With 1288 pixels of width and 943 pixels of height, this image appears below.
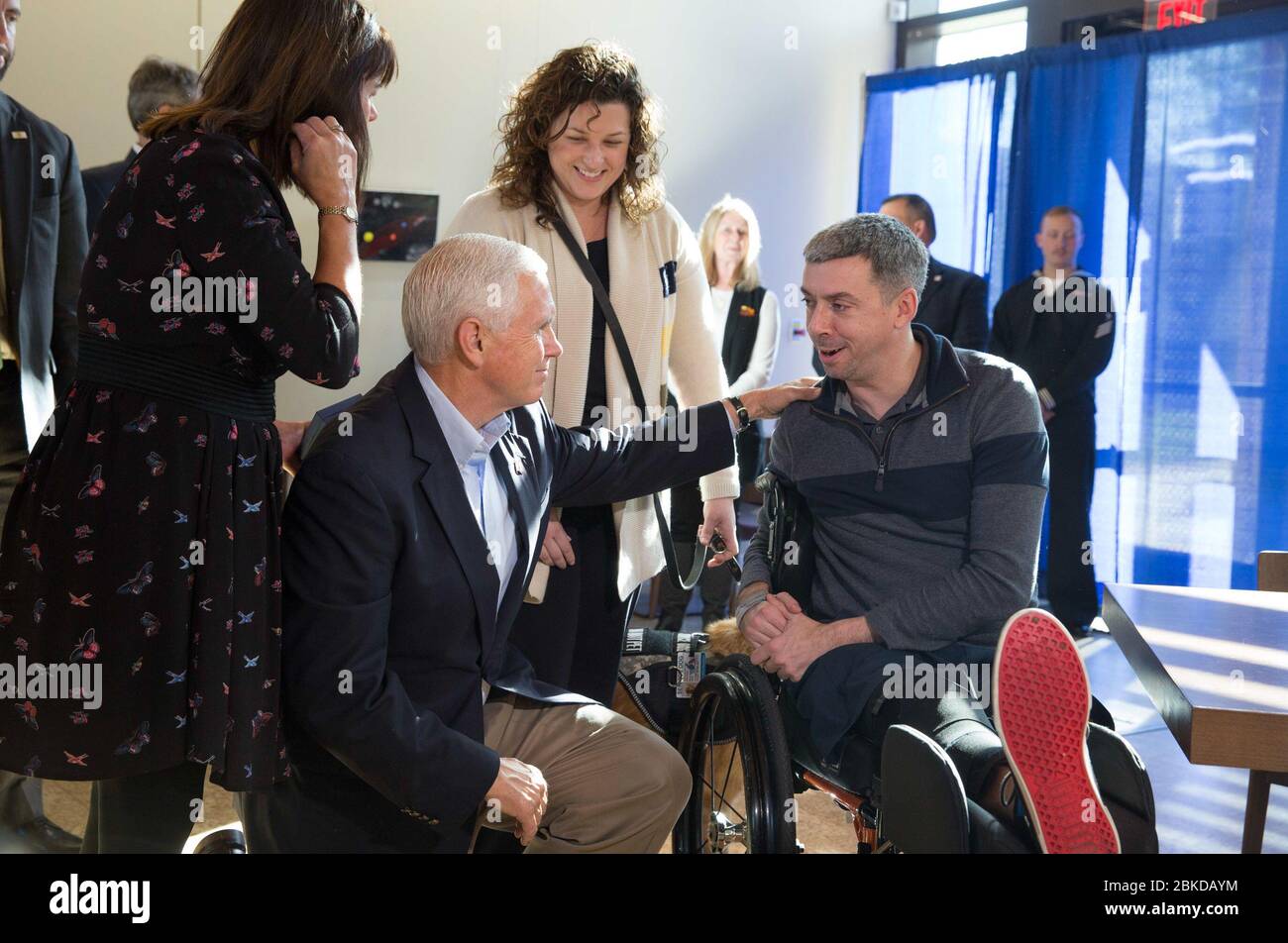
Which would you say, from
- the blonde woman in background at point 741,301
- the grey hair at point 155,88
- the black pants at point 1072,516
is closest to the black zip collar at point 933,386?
the grey hair at point 155,88

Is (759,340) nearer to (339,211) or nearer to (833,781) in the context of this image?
(833,781)

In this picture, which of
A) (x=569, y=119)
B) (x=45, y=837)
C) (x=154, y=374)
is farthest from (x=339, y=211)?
(x=45, y=837)

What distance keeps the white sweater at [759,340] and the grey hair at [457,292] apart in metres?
3.36

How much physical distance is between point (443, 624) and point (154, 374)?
0.51 meters

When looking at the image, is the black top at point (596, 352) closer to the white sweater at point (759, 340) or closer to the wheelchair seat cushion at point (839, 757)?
the wheelchair seat cushion at point (839, 757)

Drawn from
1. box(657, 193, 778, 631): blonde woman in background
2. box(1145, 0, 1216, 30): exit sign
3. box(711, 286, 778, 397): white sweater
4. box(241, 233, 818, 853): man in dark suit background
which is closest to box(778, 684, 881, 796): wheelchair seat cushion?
box(241, 233, 818, 853): man in dark suit background

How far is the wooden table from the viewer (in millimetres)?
1439

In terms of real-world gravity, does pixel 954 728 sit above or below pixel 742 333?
below

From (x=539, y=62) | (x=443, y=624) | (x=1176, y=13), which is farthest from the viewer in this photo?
(x=539, y=62)

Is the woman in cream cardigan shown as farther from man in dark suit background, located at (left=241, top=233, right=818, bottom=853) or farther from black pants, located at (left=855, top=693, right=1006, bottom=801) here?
black pants, located at (left=855, top=693, right=1006, bottom=801)

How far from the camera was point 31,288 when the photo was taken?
7.91 feet

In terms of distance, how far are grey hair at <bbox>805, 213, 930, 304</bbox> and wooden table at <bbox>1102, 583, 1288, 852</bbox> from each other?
0.66m
